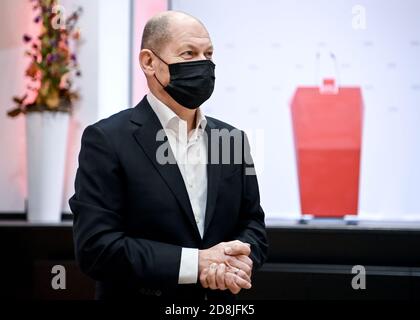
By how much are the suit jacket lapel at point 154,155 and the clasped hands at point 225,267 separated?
91mm

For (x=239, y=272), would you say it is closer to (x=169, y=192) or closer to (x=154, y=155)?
(x=169, y=192)

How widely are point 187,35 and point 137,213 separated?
1.59 feet

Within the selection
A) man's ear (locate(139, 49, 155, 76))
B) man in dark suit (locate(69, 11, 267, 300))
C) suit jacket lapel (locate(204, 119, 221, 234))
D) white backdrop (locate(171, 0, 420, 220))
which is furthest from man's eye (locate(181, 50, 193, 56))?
white backdrop (locate(171, 0, 420, 220))

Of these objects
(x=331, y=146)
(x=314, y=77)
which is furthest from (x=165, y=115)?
(x=314, y=77)

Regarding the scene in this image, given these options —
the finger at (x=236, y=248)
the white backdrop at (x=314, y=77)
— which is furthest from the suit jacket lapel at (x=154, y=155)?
the white backdrop at (x=314, y=77)

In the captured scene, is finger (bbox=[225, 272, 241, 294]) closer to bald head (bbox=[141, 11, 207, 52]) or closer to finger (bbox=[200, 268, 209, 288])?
finger (bbox=[200, 268, 209, 288])

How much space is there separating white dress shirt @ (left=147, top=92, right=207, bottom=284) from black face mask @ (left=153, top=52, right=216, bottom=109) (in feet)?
0.15

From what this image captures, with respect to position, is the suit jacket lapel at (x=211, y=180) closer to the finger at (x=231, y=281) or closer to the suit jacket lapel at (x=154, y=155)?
the suit jacket lapel at (x=154, y=155)

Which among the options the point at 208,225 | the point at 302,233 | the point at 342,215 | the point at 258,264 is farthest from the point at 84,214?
the point at 342,215

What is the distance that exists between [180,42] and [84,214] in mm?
518

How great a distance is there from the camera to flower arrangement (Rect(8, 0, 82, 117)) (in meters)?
3.72

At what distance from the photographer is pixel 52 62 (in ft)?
12.2

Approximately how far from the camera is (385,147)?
393 centimetres

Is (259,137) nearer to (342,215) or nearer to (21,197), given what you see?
(342,215)
